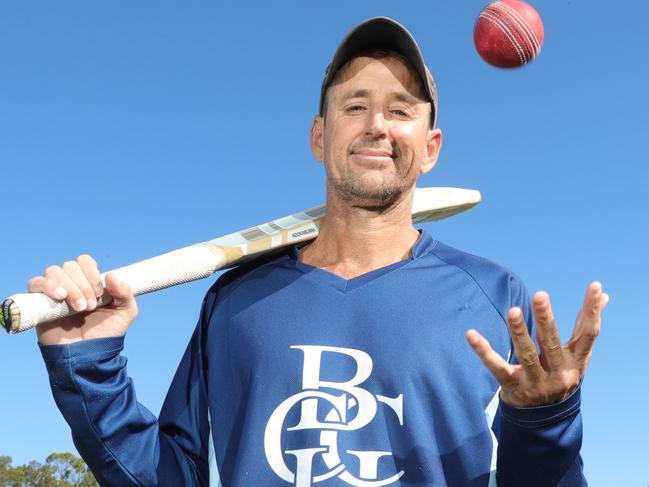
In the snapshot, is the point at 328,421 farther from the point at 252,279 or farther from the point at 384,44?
the point at 384,44

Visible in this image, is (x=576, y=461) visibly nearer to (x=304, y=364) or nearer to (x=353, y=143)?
(x=304, y=364)

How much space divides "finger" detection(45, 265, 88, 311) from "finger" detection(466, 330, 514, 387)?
5.11 feet

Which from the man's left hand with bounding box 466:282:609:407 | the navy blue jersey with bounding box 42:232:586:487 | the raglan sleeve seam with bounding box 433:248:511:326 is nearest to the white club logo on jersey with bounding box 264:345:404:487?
the navy blue jersey with bounding box 42:232:586:487

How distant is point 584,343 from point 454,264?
1214 millimetres

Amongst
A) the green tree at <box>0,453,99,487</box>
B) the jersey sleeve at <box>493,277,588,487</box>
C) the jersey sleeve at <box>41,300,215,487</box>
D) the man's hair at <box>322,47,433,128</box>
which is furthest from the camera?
the green tree at <box>0,453,99,487</box>

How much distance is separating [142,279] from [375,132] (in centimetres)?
125

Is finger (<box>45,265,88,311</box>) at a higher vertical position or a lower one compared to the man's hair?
lower

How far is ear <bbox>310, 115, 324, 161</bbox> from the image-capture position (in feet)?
14.9

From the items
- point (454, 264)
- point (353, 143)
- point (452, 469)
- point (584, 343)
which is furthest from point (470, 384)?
point (353, 143)

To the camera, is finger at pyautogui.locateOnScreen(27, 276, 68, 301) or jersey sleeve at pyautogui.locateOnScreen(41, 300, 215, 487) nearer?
finger at pyautogui.locateOnScreen(27, 276, 68, 301)

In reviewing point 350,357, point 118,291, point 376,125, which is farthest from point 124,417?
point 376,125

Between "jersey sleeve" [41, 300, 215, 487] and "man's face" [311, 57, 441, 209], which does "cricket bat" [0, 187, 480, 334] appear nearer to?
"jersey sleeve" [41, 300, 215, 487]

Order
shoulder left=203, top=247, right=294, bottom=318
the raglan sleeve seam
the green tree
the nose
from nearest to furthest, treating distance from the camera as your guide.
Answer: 1. the raglan sleeve seam
2. the nose
3. shoulder left=203, top=247, right=294, bottom=318
4. the green tree

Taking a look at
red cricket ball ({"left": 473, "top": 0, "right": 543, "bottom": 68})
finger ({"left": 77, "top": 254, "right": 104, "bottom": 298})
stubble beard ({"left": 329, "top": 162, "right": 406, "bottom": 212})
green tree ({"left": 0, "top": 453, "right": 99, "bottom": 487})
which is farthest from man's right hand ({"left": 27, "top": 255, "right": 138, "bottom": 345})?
green tree ({"left": 0, "top": 453, "right": 99, "bottom": 487})
